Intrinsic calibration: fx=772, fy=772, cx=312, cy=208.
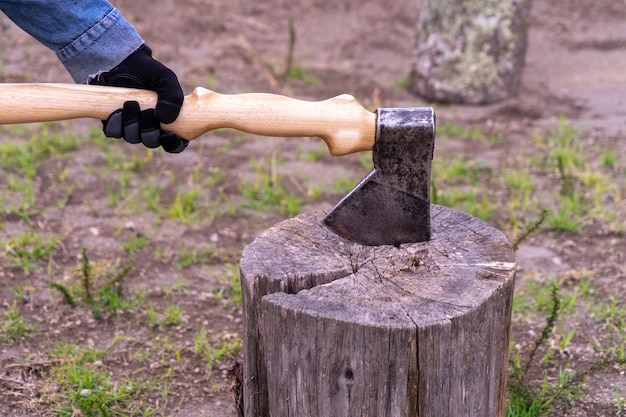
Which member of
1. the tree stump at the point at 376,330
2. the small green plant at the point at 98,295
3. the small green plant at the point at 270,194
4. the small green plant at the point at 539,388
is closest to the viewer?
the tree stump at the point at 376,330

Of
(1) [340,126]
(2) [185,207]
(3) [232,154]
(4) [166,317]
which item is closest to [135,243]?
(2) [185,207]

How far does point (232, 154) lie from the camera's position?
4.83 metres

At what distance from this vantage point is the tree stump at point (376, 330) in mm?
2021

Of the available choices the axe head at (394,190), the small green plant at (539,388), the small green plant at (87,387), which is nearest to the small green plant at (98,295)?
the small green plant at (87,387)

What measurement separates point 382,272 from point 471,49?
358cm

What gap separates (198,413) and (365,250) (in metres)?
0.96

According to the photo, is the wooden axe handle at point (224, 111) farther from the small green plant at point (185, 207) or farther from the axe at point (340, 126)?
the small green plant at point (185, 207)

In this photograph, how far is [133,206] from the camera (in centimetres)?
413

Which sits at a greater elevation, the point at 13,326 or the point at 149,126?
the point at 149,126

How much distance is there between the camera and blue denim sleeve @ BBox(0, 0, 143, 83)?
2.39 metres

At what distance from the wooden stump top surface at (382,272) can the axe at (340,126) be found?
0.09 m

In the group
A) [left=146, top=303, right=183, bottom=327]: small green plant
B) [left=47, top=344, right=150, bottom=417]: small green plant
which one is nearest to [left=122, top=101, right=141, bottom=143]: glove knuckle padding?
A: [left=47, top=344, right=150, bottom=417]: small green plant

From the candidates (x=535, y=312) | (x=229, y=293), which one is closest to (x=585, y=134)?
(x=535, y=312)

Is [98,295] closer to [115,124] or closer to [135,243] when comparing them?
[135,243]
